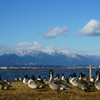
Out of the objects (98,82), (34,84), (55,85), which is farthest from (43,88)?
(98,82)

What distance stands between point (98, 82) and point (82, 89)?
5.16 ft

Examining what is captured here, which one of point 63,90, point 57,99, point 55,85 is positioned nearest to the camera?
point 57,99

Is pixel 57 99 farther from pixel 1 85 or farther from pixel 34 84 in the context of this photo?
pixel 1 85

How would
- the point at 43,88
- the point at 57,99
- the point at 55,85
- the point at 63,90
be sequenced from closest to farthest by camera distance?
the point at 57,99, the point at 55,85, the point at 63,90, the point at 43,88

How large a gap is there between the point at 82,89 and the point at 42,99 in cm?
552

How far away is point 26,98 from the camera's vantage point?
13820 mm

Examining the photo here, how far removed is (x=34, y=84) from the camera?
60.4ft

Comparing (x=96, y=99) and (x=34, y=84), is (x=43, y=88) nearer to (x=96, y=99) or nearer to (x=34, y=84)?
(x=34, y=84)

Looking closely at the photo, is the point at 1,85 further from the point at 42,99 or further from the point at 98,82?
the point at 98,82

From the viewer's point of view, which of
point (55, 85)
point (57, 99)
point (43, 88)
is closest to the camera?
point (57, 99)

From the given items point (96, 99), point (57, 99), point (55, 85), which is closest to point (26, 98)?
point (57, 99)

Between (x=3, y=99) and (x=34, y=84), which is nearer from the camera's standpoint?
(x=3, y=99)

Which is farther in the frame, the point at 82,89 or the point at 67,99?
the point at 82,89

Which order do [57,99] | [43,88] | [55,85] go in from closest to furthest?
[57,99]
[55,85]
[43,88]
